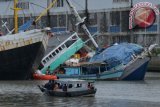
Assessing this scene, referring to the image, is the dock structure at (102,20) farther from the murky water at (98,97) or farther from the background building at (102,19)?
the murky water at (98,97)

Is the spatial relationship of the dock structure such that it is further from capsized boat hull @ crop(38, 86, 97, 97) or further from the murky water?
capsized boat hull @ crop(38, 86, 97, 97)

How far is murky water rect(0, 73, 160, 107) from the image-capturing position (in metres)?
43.2

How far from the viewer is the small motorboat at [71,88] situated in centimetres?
4721

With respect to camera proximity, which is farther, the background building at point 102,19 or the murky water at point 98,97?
the background building at point 102,19

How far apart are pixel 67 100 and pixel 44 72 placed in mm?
24573

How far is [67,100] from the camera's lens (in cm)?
4538

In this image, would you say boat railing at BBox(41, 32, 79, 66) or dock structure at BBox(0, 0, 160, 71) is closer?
boat railing at BBox(41, 32, 79, 66)

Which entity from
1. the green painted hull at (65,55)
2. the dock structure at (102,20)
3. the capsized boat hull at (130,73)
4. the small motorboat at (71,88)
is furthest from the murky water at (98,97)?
the dock structure at (102,20)

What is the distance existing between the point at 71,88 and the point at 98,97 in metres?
2.07

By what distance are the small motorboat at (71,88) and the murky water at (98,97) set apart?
0.66 m

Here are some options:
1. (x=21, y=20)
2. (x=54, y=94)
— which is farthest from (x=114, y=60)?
(x=21, y=20)

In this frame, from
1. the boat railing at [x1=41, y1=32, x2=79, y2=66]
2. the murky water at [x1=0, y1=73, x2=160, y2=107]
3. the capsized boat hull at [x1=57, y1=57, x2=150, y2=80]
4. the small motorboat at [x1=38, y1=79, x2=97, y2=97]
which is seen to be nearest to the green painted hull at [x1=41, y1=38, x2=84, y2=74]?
the boat railing at [x1=41, y1=32, x2=79, y2=66]

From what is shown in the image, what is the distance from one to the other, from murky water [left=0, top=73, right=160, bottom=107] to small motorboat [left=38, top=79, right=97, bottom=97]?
66 cm

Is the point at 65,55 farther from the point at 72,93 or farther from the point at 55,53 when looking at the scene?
the point at 72,93
